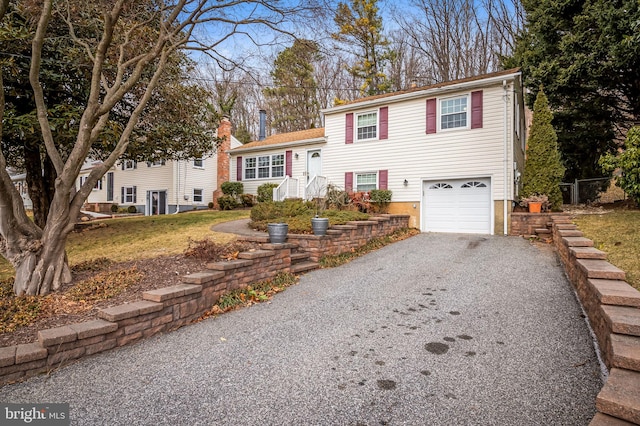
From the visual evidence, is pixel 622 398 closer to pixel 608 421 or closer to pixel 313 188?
pixel 608 421

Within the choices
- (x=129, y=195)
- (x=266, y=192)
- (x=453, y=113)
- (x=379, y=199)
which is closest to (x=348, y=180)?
(x=379, y=199)

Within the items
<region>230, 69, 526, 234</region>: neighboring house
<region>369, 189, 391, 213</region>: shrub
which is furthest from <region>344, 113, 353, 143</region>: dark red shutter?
<region>369, 189, 391, 213</region>: shrub

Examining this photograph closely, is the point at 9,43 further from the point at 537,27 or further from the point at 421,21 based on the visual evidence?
the point at 421,21

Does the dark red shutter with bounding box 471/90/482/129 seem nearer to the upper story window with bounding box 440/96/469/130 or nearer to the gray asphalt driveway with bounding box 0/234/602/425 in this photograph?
the upper story window with bounding box 440/96/469/130

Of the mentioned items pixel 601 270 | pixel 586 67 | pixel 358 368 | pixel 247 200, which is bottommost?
pixel 358 368

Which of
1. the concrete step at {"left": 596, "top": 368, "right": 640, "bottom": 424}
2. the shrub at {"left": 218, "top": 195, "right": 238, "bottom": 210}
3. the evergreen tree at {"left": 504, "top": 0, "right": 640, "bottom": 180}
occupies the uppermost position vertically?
the evergreen tree at {"left": 504, "top": 0, "right": 640, "bottom": 180}

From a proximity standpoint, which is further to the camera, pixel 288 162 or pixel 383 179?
pixel 288 162

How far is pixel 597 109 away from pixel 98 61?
15873 millimetres

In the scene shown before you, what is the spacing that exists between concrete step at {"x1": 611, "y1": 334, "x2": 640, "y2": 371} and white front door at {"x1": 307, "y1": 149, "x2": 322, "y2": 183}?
1312 centimetres

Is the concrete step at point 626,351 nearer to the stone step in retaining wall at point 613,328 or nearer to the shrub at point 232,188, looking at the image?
the stone step in retaining wall at point 613,328

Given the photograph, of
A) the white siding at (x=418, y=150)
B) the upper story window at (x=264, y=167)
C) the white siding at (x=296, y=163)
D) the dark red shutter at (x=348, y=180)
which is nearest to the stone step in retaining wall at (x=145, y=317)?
the white siding at (x=418, y=150)

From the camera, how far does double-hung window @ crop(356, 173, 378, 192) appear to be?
1290 cm

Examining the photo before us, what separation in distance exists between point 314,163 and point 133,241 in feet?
30.1

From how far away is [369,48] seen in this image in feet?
66.7
